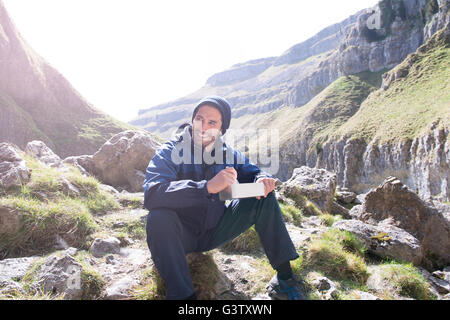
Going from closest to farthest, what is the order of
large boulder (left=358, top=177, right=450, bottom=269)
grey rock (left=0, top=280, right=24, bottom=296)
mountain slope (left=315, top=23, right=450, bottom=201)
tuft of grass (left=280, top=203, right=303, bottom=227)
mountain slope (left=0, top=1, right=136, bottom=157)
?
1. grey rock (left=0, top=280, right=24, bottom=296)
2. large boulder (left=358, top=177, right=450, bottom=269)
3. tuft of grass (left=280, top=203, right=303, bottom=227)
4. mountain slope (left=0, top=1, right=136, bottom=157)
5. mountain slope (left=315, top=23, right=450, bottom=201)

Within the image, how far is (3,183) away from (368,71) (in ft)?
445

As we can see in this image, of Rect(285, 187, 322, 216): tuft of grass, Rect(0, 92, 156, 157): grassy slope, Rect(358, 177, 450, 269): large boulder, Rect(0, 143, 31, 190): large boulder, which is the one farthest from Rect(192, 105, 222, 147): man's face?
Rect(0, 92, 156, 157): grassy slope

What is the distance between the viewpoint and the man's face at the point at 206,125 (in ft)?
11.5

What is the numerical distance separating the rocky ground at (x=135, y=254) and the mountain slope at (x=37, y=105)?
2801 cm

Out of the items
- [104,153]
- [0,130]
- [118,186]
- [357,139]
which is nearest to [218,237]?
[118,186]

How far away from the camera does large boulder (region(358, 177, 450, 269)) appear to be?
6328 mm

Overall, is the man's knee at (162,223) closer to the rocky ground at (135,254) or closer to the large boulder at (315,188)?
the rocky ground at (135,254)

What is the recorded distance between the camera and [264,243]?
309 cm

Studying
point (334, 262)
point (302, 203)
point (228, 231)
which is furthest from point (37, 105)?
point (334, 262)

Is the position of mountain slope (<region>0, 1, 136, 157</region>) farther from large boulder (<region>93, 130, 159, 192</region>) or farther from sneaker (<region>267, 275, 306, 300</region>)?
sneaker (<region>267, 275, 306, 300</region>)

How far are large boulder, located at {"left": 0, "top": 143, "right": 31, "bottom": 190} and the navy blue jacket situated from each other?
359 cm

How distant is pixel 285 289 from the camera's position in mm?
2945

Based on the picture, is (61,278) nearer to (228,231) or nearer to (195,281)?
(195,281)

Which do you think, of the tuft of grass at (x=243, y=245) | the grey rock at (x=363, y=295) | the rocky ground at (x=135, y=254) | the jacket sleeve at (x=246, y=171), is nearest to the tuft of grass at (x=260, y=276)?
the rocky ground at (x=135, y=254)
